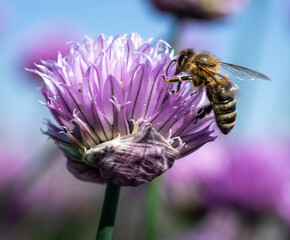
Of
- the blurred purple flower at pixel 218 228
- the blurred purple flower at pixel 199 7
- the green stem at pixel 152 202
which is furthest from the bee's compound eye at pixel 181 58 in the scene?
the blurred purple flower at pixel 199 7

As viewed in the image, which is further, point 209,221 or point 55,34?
point 55,34

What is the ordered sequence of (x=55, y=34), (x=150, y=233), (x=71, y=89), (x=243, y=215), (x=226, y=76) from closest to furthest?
(x=71, y=89) → (x=226, y=76) → (x=150, y=233) → (x=243, y=215) → (x=55, y=34)

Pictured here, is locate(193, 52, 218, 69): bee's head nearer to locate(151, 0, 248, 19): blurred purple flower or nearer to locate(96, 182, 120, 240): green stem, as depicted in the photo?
locate(96, 182, 120, 240): green stem

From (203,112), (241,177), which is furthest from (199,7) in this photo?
(203,112)

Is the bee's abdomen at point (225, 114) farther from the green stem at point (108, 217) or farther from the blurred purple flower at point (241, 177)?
the blurred purple flower at point (241, 177)

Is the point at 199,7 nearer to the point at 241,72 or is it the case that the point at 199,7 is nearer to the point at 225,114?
the point at 241,72

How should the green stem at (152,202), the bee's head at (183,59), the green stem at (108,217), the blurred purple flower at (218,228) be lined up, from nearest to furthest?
the green stem at (108,217)
the bee's head at (183,59)
the green stem at (152,202)
the blurred purple flower at (218,228)

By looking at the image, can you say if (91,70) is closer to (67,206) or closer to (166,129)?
(166,129)

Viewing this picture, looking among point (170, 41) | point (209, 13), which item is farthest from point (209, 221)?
point (209, 13)
